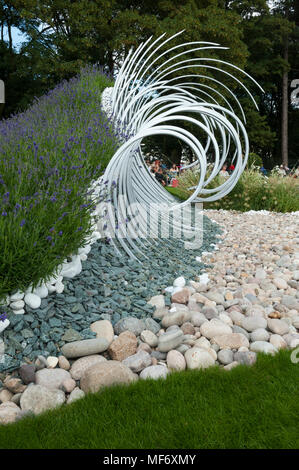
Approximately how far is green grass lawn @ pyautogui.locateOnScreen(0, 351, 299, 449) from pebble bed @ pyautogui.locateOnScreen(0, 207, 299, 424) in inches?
5.9

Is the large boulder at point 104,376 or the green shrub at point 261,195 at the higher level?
the large boulder at point 104,376

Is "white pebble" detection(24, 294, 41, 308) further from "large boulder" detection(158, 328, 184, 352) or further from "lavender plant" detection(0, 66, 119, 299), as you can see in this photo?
"large boulder" detection(158, 328, 184, 352)

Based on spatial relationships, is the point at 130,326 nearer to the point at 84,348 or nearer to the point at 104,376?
the point at 84,348

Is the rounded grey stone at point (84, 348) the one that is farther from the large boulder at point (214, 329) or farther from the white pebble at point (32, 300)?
the large boulder at point (214, 329)

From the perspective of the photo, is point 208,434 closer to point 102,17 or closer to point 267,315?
point 267,315

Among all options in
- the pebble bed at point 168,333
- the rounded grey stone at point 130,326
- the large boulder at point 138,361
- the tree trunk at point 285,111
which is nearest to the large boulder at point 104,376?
the pebble bed at point 168,333

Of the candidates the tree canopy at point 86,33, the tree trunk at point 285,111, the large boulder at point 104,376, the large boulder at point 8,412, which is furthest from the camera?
the tree trunk at point 285,111

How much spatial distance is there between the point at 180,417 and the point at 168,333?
32.2 inches

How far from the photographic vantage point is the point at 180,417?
1.96m

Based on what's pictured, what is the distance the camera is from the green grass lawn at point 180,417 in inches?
72.0

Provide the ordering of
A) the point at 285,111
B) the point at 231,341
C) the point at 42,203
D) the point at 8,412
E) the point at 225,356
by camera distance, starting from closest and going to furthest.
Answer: the point at 8,412, the point at 225,356, the point at 231,341, the point at 42,203, the point at 285,111

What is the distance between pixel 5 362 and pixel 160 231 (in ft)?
8.71

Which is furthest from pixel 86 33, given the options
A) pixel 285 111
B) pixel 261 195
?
pixel 285 111

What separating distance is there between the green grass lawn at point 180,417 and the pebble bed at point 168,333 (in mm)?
150
